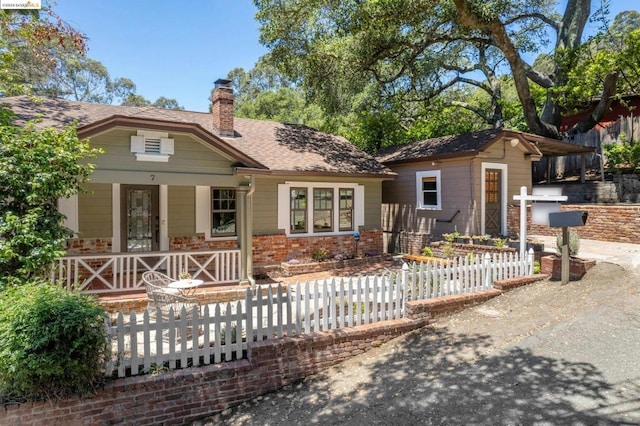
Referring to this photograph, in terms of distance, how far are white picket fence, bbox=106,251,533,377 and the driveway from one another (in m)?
0.64

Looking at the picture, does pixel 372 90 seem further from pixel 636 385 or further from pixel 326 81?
pixel 636 385

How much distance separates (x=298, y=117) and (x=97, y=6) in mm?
25469

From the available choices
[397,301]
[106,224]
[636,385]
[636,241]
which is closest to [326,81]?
[106,224]

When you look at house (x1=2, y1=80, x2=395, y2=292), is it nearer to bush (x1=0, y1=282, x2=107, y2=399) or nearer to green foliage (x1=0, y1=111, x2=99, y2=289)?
green foliage (x1=0, y1=111, x2=99, y2=289)

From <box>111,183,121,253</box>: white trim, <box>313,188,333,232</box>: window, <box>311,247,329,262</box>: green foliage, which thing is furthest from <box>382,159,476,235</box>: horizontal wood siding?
<box>111,183,121,253</box>: white trim

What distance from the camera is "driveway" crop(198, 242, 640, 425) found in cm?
424

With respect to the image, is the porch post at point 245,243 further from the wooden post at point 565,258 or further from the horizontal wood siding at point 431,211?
the horizontal wood siding at point 431,211

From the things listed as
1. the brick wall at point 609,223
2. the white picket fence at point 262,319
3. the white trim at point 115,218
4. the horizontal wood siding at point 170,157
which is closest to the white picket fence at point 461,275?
the white picket fence at point 262,319

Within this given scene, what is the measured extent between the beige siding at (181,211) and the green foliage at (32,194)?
3.97m

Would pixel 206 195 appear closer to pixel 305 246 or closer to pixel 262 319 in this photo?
pixel 305 246

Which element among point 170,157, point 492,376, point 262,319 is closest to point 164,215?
point 170,157

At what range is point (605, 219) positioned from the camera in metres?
13.8

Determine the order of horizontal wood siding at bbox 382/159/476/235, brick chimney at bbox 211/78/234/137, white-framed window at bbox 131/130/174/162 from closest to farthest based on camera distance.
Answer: white-framed window at bbox 131/130/174/162
brick chimney at bbox 211/78/234/137
horizontal wood siding at bbox 382/159/476/235

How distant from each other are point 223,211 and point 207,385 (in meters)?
6.88
